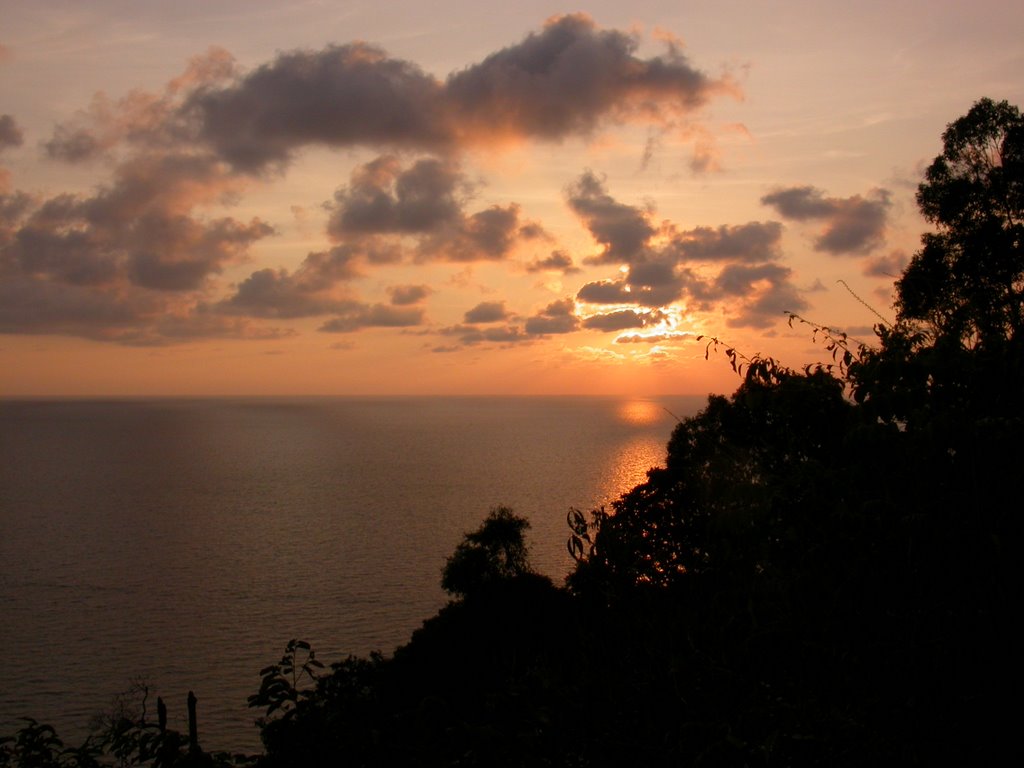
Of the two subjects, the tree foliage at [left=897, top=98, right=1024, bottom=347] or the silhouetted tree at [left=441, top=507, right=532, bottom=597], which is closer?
the tree foliage at [left=897, top=98, right=1024, bottom=347]

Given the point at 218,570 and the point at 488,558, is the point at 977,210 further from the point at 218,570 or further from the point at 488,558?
the point at 218,570

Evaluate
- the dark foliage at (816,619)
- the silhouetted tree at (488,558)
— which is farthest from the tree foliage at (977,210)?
the silhouetted tree at (488,558)

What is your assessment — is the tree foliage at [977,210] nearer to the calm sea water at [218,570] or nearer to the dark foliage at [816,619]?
the dark foliage at [816,619]

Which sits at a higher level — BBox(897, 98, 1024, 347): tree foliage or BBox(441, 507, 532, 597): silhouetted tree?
BBox(897, 98, 1024, 347): tree foliage

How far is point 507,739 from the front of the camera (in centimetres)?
511

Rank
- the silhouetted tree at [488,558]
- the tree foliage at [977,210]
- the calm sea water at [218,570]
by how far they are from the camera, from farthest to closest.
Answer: the silhouetted tree at [488,558] → the calm sea water at [218,570] → the tree foliage at [977,210]

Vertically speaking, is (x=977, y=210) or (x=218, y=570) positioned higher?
(x=977, y=210)

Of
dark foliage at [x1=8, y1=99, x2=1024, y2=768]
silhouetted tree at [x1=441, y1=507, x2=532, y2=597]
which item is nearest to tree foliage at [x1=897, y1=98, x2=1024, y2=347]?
dark foliage at [x1=8, y1=99, x2=1024, y2=768]

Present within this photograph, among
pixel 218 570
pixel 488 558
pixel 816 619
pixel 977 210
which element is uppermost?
pixel 977 210

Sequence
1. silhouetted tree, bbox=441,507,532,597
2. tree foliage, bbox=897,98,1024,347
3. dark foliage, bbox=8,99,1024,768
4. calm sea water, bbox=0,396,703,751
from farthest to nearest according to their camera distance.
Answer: silhouetted tree, bbox=441,507,532,597 → calm sea water, bbox=0,396,703,751 → tree foliage, bbox=897,98,1024,347 → dark foliage, bbox=8,99,1024,768

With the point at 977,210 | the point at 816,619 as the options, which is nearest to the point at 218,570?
the point at 977,210

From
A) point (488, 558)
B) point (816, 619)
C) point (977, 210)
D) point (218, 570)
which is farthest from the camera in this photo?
point (218, 570)

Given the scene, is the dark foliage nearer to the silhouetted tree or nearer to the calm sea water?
the calm sea water

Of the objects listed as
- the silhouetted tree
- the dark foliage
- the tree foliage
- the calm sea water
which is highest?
the tree foliage
